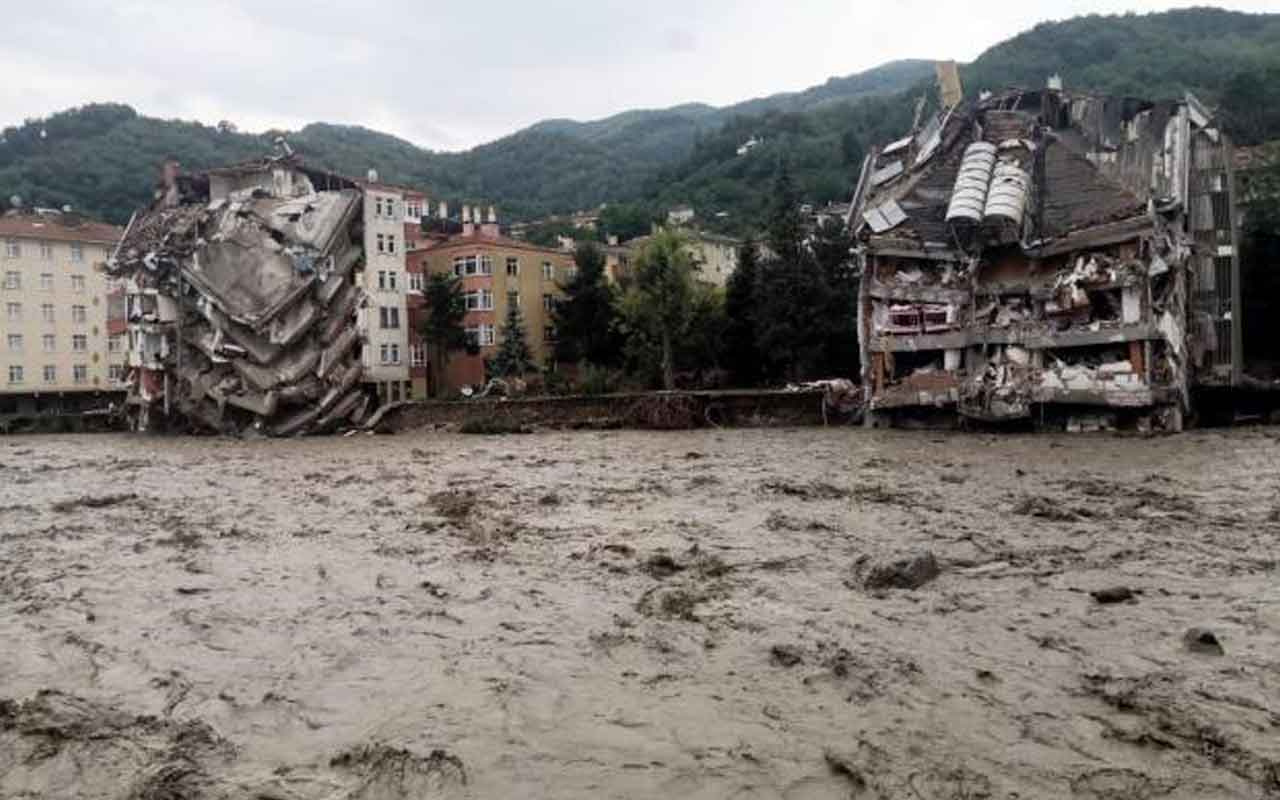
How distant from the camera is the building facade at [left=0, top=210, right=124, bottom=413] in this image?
263 feet

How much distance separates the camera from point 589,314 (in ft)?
227

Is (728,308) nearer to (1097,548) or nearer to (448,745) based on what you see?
(1097,548)

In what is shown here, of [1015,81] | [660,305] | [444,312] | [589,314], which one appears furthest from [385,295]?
[1015,81]

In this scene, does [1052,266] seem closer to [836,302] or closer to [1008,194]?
[1008,194]

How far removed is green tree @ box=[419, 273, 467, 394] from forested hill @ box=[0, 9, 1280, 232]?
5995 cm

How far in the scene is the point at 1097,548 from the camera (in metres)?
14.3

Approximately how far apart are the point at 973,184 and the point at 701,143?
13997 centimetres

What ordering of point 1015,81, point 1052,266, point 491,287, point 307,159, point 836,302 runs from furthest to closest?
point 1015,81, point 307,159, point 491,287, point 836,302, point 1052,266

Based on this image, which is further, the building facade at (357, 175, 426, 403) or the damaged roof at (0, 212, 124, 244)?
the damaged roof at (0, 212, 124, 244)

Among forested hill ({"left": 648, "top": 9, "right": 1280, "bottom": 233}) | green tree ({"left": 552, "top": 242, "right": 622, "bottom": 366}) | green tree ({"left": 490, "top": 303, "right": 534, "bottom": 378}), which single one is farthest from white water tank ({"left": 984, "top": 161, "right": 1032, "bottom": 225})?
forested hill ({"left": 648, "top": 9, "right": 1280, "bottom": 233})

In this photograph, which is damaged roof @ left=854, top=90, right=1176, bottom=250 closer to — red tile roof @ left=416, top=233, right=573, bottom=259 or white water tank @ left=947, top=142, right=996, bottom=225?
white water tank @ left=947, top=142, right=996, bottom=225

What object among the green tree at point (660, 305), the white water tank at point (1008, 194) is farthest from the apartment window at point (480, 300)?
the white water tank at point (1008, 194)

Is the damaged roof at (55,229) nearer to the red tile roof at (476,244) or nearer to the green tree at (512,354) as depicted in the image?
the red tile roof at (476,244)

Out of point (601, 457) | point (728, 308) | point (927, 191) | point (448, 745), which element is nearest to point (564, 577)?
point (448, 745)
